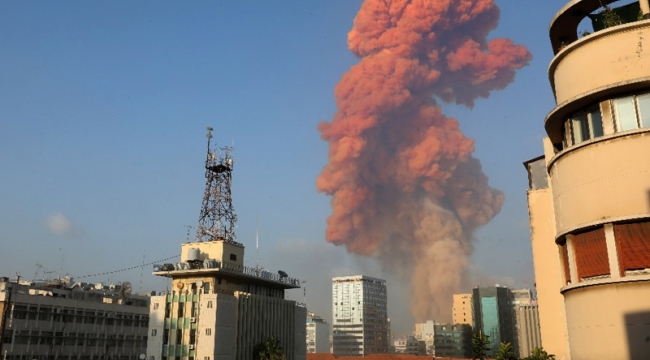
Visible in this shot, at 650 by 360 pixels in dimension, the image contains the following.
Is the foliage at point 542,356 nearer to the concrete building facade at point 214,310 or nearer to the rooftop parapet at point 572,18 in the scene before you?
the rooftop parapet at point 572,18

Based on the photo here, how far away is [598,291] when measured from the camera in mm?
20922

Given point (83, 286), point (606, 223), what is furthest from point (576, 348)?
point (83, 286)

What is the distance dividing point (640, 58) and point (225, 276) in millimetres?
73147

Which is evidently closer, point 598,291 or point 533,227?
point 598,291

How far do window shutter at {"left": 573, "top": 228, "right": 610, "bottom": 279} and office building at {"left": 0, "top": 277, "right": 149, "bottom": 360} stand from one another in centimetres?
9231

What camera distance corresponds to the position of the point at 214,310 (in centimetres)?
7869

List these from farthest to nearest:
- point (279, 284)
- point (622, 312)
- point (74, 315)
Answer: point (74, 315) → point (279, 284) → point (622, 312)

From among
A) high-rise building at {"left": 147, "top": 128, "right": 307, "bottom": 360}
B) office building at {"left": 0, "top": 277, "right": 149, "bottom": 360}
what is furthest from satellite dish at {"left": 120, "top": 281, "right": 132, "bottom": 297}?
high-rise building at {"left": 147, "top": 128, "right": 307, "bottom": 360}

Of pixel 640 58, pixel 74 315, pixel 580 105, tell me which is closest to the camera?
pixel 640 58

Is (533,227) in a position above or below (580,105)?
below

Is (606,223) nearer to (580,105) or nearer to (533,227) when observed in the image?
(580,105)

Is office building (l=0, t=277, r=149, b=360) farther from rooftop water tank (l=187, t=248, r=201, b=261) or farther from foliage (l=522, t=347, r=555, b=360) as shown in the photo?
foliage (l=522, t=347, r=555, b=360)

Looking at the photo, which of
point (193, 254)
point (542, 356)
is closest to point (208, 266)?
point (193, 254)

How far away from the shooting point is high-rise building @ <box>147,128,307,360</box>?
79.2m
